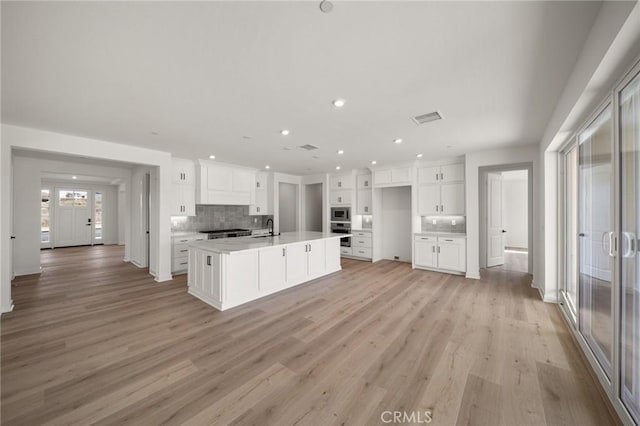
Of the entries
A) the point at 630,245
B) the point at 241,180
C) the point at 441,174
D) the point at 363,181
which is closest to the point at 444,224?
the point at 441,174

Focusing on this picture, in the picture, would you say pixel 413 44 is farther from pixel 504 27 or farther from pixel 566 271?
pixel 566 271

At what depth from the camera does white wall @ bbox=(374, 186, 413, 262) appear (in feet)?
22.0

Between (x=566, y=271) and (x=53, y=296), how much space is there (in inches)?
300

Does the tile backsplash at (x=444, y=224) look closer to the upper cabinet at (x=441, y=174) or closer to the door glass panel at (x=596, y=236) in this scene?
the upper cabinet at (x=441, y=174)

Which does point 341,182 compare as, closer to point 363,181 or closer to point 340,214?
point 363,181

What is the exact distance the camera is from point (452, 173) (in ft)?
17.8

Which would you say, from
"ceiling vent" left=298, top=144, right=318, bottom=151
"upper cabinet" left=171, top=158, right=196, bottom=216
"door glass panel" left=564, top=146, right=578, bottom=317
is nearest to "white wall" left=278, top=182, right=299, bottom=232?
"upper cabinet" left=171, top=158, right=196, bottom=216

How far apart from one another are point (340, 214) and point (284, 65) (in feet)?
17.8

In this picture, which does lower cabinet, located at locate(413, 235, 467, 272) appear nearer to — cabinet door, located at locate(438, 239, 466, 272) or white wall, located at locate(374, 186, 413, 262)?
cabinet door, located at locate(438, 239, 466, 272)

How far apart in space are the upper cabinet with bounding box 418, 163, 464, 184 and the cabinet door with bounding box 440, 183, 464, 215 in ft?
0.43

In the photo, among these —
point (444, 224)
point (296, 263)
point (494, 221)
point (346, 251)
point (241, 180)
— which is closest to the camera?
point (296, 263)

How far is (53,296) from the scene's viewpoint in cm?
394

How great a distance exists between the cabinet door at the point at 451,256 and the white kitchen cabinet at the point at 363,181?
2.36m

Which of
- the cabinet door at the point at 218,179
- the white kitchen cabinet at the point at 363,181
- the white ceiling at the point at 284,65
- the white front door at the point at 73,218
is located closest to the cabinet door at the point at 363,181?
the white kitchen cabinet at the point at 363,181
